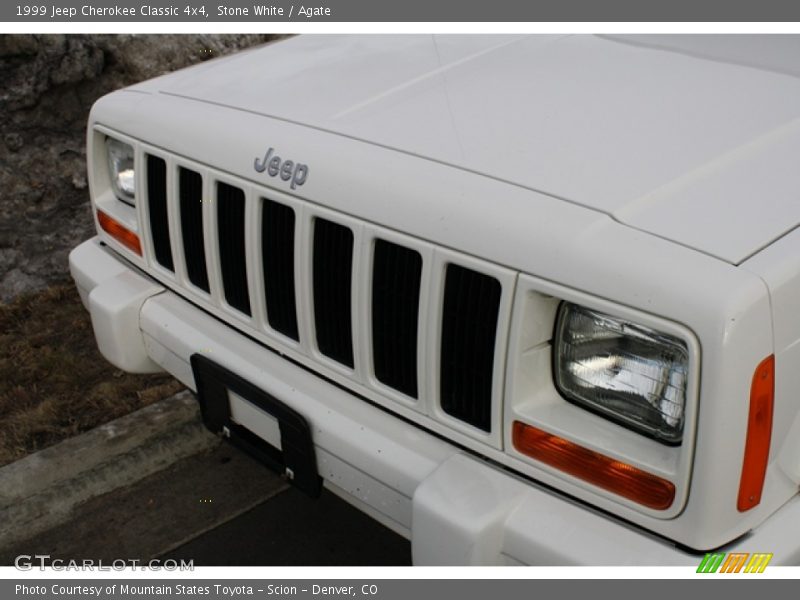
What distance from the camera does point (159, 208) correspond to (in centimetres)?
295

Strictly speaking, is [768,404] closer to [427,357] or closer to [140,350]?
[427,357]

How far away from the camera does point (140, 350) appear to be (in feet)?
9.94

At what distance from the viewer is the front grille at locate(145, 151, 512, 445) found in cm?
208

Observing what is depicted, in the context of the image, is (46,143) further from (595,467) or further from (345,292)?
(595,467)

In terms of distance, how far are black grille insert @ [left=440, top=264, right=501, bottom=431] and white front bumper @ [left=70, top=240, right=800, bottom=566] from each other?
5.2 inches

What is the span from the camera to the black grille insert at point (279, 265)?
247cm

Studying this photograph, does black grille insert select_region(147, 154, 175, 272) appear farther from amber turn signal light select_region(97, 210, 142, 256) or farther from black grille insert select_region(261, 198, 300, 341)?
black grille insert select_region(261, 198, 300, 341)

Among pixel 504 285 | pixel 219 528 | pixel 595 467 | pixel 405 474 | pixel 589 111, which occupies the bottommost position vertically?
→ pixel 219 528

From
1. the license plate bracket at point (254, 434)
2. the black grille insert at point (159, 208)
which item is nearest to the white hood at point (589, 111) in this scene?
the black grille insert at point (159, 208)

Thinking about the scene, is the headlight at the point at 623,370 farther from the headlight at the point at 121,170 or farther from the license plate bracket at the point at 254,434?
the headlight at the point at 121,170

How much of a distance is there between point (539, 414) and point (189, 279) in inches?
53.0

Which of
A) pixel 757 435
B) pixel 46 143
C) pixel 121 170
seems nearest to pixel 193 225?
pixel 121 170

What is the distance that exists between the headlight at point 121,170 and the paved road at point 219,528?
1.05 metres

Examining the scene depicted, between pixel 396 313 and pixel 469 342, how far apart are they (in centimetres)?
22
